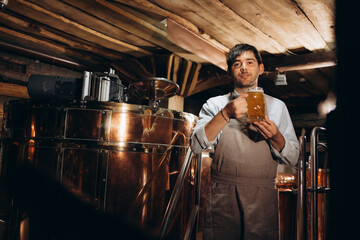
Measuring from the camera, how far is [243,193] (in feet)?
6.38

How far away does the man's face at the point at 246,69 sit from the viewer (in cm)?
225

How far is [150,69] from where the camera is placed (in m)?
6.81

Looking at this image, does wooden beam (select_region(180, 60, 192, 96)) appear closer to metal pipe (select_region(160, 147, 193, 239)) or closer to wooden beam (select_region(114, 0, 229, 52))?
wooden beam (select_region(114, 0, 229, 52))

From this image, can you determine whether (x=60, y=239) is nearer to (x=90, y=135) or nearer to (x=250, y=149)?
(x=90, y=135)

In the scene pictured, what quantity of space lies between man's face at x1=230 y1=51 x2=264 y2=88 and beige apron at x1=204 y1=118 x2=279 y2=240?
1.54 ft

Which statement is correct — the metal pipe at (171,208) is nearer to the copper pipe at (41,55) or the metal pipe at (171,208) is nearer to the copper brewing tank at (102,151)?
the copper brewing tank at (102,151)

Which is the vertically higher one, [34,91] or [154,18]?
[154,18]

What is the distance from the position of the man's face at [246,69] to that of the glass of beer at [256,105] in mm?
307

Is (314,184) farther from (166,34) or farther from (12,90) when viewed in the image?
(12,90)

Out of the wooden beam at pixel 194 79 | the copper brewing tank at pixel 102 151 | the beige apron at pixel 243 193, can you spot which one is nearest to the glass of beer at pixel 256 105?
the beige apron at pixel 243 193

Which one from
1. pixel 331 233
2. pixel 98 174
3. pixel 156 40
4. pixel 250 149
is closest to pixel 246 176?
pixel 250 149

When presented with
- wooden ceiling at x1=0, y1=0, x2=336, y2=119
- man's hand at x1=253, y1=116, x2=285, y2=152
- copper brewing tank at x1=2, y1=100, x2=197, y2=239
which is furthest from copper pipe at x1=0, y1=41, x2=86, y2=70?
man's hand at x1=253, y1=116, x2=285, y2=152

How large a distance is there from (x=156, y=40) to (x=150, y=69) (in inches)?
48.1

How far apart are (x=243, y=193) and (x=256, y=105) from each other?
0.64m
